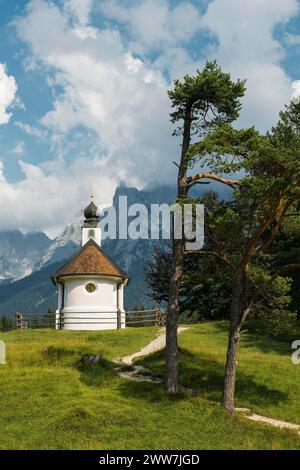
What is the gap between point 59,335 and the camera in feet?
109

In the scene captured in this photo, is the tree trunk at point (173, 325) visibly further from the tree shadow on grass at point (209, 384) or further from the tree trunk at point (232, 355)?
the tree trunk at point (232, 355)

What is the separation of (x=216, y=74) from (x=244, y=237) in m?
6.07

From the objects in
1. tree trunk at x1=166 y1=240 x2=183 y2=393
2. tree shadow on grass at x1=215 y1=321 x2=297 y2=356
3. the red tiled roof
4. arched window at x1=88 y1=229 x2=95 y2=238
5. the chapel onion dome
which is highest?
the chapel onion dome

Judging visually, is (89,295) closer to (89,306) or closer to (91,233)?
(89,306)

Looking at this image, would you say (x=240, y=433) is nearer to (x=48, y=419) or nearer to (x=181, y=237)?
(x=48, y=419)

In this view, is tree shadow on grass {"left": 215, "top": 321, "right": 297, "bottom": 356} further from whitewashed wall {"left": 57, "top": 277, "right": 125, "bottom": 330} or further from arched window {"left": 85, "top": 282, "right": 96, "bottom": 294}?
arched window {"left": 85, "top": 282, "right": 96, "bottom": 294}

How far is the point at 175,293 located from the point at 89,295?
18764mm

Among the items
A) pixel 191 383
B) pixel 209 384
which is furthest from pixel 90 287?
pixel 209 384

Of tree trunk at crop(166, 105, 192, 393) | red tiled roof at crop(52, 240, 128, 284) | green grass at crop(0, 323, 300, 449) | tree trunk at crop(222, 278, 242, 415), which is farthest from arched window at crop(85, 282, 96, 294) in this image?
tree trunk at crop(222, 278, 242, 415)

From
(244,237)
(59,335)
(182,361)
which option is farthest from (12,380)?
(59,335)

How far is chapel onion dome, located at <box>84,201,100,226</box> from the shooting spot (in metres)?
45.7

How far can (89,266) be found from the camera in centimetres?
3816

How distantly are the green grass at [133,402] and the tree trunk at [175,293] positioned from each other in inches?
29.9

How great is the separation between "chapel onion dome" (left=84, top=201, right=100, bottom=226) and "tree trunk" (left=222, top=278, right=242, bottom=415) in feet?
94.3
